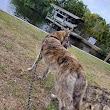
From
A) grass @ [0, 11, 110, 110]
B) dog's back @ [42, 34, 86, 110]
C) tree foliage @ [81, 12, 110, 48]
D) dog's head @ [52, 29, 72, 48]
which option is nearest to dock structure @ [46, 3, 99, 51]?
tree foliage @ [81, 12, 110, 48]

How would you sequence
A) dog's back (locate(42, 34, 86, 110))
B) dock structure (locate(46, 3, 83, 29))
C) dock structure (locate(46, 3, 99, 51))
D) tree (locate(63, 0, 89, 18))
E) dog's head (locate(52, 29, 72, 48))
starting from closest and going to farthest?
dog's back (locate(42, 34, 86, 110)), dog's head (locate(52, 29, 72, 48)), dock structure (locate(46, 3, 99, 51)), dock structure (locate(46, 3, 83, 29)), tree (locate(63, 0, 89, 18))

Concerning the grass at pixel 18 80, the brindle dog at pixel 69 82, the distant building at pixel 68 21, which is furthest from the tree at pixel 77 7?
the brindle dog at pixel 69 82

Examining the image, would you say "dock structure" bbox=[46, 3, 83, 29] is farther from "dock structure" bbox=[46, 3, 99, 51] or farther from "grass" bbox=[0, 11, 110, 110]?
"grass" bbox=[0, 11, 110, 110]

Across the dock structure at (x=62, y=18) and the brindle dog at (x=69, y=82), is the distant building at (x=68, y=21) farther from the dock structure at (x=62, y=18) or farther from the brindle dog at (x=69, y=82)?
the brindle dog at (x=69, y=82)

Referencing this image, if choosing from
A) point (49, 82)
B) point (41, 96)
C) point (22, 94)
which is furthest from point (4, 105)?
point (49, 82)

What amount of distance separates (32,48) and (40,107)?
359 cm

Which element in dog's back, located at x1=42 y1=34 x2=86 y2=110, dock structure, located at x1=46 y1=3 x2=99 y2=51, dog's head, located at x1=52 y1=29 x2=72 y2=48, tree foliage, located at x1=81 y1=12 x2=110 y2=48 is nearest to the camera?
dog's back, located at x1=42 y1=34 x2=86 y2=110

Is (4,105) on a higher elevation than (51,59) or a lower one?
lower

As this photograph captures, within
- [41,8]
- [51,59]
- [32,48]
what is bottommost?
[41,8]

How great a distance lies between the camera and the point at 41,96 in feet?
16.8

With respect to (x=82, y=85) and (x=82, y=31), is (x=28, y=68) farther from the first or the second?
Result: (x=82, y=31)

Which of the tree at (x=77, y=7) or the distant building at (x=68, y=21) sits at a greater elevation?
the tree at (x=77, y=7)

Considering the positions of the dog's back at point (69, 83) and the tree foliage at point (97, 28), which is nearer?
the dog's back at point (69, 83)

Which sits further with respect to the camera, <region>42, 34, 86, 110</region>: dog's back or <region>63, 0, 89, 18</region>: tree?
<region>63, 0, 89, 18</region>: tree
